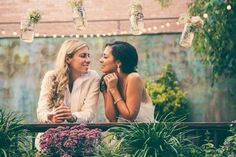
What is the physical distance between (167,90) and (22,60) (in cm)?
279

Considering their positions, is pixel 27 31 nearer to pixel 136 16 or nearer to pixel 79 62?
pixel 136 16

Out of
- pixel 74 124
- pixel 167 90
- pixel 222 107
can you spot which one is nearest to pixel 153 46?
pixel 167 90

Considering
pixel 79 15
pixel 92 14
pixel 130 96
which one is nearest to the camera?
pixel 130 96

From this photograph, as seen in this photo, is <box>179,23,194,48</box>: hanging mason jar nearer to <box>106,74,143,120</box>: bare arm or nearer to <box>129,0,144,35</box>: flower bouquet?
<box>129,0,144,35</box>: flower bouquet

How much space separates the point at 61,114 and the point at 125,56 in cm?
93

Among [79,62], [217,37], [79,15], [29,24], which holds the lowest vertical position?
[79,62]

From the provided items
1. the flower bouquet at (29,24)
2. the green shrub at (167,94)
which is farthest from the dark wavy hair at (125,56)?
the green shrub at (167,94)

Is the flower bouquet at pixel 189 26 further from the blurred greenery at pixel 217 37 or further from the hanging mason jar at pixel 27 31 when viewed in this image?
the blurred greenery at pixel 217 37

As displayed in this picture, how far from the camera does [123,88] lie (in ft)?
21.2

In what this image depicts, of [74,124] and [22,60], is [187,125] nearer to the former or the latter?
[74,124]

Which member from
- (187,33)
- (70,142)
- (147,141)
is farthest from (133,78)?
(187,33)

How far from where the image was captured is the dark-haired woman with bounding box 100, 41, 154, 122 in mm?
6262

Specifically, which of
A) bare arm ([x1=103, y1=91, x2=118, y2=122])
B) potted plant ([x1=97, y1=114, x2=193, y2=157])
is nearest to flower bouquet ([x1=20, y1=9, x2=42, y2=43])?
bare arm ([x1=103, y1=91, x2=118, y2=122])

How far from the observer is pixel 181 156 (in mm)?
5797
